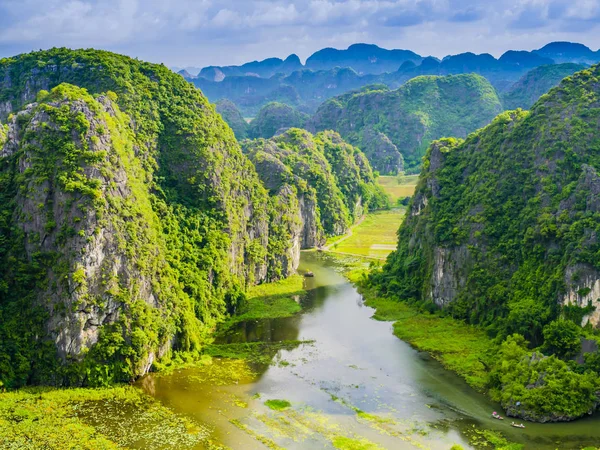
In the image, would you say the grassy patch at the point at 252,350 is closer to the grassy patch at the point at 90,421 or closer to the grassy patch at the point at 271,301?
the grassy patch at the point at 271,301

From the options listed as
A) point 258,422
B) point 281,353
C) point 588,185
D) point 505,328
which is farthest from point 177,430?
point 588,185

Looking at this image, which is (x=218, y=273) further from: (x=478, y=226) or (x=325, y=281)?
(x=478, y=226)

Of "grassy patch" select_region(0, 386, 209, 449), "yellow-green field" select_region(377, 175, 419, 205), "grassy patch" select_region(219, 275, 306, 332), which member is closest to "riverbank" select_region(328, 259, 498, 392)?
"grassy patch" select_region(219, 275, 306, 332)

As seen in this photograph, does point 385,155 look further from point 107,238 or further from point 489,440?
point 489,440

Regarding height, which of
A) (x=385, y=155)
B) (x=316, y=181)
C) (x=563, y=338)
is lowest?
(x=563, y=338)

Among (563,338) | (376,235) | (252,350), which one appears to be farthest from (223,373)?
(376,235)

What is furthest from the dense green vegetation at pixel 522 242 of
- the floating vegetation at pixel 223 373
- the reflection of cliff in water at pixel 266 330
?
the floating vegetation at pixel 223 373
